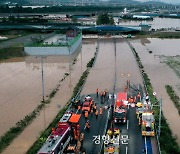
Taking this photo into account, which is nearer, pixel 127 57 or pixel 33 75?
pixel 33 75

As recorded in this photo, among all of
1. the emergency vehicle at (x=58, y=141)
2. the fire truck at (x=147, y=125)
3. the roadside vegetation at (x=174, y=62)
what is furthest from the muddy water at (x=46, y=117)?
the roadside vegetation at (x=174, y=62)

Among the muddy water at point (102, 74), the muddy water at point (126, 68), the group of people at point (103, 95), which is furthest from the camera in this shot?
the muddy water at point (126, 68)

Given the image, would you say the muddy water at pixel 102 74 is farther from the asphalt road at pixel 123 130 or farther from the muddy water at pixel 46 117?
the muddy water at pixel 46 117

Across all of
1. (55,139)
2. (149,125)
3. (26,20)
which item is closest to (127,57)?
(149,125)

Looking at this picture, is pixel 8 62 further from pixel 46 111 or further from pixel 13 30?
pixel 13 30

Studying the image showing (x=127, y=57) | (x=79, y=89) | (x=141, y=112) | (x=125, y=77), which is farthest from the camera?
(x=127, y=57)

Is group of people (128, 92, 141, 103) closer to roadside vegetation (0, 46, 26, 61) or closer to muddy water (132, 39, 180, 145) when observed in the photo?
muddy water (132, 39, 180, 145)
